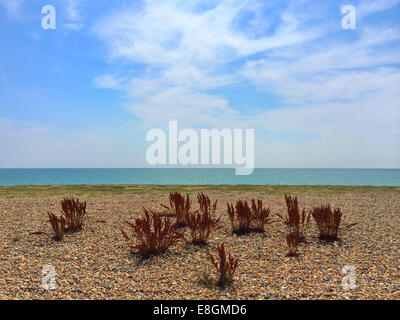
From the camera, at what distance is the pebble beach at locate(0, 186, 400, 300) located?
15.1 feet

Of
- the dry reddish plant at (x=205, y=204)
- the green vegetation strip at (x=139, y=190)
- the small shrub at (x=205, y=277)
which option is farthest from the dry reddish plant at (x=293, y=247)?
the green vegetation strip at (x=139, y=190)

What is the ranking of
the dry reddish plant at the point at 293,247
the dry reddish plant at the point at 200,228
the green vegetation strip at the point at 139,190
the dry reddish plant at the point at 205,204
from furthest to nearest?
the green vegetation strip at the point at 139,190
the dry reddish plant at the point at 205,204
the dry reddish plant at the point at 200,228
the dry reddish plant at the point at 293,247

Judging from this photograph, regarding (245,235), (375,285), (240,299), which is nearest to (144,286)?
(240,299)

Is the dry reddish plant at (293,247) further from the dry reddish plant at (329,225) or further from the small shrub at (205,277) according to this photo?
the small shrub at (205,277)

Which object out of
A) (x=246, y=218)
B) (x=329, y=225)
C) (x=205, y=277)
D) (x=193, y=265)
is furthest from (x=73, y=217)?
(x=329, y=225)

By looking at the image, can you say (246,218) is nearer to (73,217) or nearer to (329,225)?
(329,225)

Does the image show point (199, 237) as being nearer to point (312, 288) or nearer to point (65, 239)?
point (312, 288)

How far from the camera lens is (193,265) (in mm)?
5621

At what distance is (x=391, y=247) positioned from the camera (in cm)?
663

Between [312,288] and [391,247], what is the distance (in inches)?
125

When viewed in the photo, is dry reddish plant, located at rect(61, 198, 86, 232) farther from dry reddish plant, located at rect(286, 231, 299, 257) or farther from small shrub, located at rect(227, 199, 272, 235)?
dry reddish plant, located at rect(286, 231, 299, 257)

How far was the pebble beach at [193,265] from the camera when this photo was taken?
15.1 ft

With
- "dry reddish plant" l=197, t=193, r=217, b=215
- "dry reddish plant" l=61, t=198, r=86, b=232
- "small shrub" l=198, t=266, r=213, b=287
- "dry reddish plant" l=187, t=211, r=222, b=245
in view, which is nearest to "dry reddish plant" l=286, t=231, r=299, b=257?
"dry reddish plant" l=187, t=211, r=222, b=245
